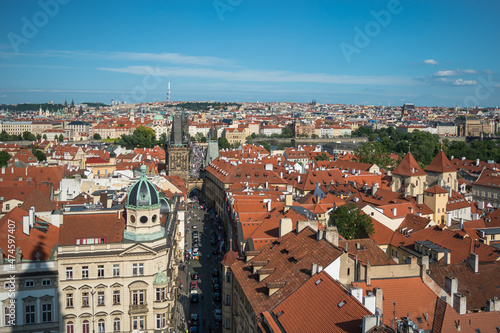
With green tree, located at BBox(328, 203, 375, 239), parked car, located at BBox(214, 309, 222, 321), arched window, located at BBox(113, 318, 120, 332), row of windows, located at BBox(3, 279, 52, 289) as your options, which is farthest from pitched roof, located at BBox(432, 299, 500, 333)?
row of windows, located at BBox(3, 279, 52, 289)

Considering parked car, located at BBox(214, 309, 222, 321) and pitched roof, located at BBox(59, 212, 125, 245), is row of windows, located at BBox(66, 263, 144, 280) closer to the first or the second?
pitched roof, located at BBox(59, 212, 125, 245)

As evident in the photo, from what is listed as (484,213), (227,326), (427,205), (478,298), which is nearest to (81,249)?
(227,326)

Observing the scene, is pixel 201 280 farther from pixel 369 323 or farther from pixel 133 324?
pixel 369 323

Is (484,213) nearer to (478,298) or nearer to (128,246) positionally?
(478,298)

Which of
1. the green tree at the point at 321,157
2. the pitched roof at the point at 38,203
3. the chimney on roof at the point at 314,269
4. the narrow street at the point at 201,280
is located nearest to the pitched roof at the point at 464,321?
the chimney on roof at the point at 314,269

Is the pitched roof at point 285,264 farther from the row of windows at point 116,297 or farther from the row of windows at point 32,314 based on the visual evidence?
the row of windows at point 32,314

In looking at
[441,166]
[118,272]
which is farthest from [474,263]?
[441,166]

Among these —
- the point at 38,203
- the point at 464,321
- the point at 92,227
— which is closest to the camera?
the point at 464,321
